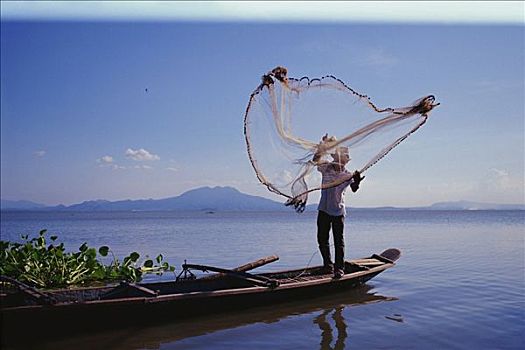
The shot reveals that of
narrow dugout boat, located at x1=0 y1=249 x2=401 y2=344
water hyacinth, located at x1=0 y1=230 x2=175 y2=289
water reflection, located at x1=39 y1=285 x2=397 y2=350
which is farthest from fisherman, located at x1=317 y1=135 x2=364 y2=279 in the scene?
water hyacinth, located at x1=0 y1=230 x2=175 y2=289

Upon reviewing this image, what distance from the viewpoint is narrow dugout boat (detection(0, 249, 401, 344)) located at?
17.8 ft

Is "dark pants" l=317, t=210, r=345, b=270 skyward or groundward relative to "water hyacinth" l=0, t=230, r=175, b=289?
skyward

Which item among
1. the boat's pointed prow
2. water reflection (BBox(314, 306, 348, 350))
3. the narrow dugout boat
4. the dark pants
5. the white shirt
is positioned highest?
the white shirt

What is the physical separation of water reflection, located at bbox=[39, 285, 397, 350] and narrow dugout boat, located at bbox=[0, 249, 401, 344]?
4.5 inches

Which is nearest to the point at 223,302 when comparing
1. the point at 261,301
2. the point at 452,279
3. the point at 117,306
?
the point at 261,301

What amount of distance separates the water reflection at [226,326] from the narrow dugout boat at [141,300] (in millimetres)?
114

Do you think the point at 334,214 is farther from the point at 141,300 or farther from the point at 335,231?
the point at 141,300

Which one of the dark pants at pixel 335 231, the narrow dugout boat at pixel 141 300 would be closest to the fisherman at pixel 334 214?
the dark pants at pixel 335 231

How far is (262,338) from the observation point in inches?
249

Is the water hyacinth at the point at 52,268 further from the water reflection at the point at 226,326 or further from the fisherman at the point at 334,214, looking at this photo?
the fisherman at the point at 334,214

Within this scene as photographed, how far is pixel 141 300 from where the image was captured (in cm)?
592

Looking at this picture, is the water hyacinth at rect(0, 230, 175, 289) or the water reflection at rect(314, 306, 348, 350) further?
the water hyacinth at rect(0, 230, 175, 289)

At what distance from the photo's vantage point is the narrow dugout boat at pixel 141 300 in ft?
17.8

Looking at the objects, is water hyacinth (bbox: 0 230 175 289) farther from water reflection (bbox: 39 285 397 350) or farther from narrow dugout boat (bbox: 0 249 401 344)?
water reflection (bbox: 39 285 397 350)
